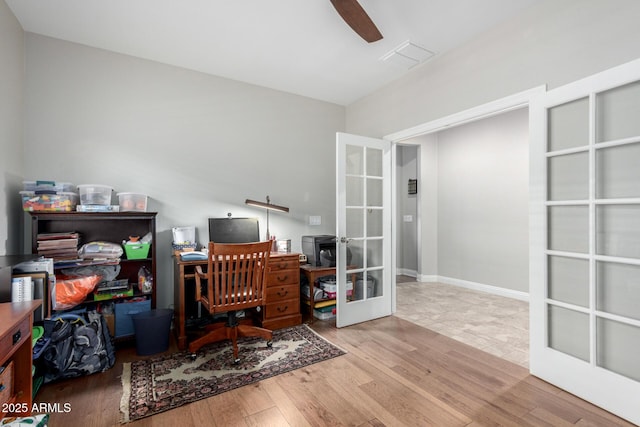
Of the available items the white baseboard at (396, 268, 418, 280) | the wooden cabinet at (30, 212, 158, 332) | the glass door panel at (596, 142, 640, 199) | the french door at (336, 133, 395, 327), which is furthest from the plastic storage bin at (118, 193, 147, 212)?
the white baseboard at (396, 268, 418, 280)

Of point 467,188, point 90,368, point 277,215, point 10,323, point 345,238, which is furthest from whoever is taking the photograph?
point 467,188

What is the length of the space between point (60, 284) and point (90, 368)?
27.5 inches

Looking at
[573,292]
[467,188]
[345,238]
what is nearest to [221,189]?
[345,238]

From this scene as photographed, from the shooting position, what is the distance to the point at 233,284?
8.32 ft

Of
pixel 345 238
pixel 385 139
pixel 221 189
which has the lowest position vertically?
pixel 345 238

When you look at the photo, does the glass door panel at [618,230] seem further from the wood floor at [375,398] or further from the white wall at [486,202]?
the white wall at [486,202]

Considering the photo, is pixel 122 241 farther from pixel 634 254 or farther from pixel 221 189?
pixel 634 254

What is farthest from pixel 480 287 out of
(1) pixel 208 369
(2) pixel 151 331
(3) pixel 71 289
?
(3) pixel 71 289

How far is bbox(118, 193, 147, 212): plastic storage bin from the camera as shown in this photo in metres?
2.76

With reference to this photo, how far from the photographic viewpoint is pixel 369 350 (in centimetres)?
259

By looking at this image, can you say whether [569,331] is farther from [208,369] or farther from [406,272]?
[406,272]

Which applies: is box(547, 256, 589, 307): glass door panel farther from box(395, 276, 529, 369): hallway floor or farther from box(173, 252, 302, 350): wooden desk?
box(173, 252, 302, 350): wooden desk

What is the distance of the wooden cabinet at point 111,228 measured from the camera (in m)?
2.41

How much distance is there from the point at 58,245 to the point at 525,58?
3.85 metres
